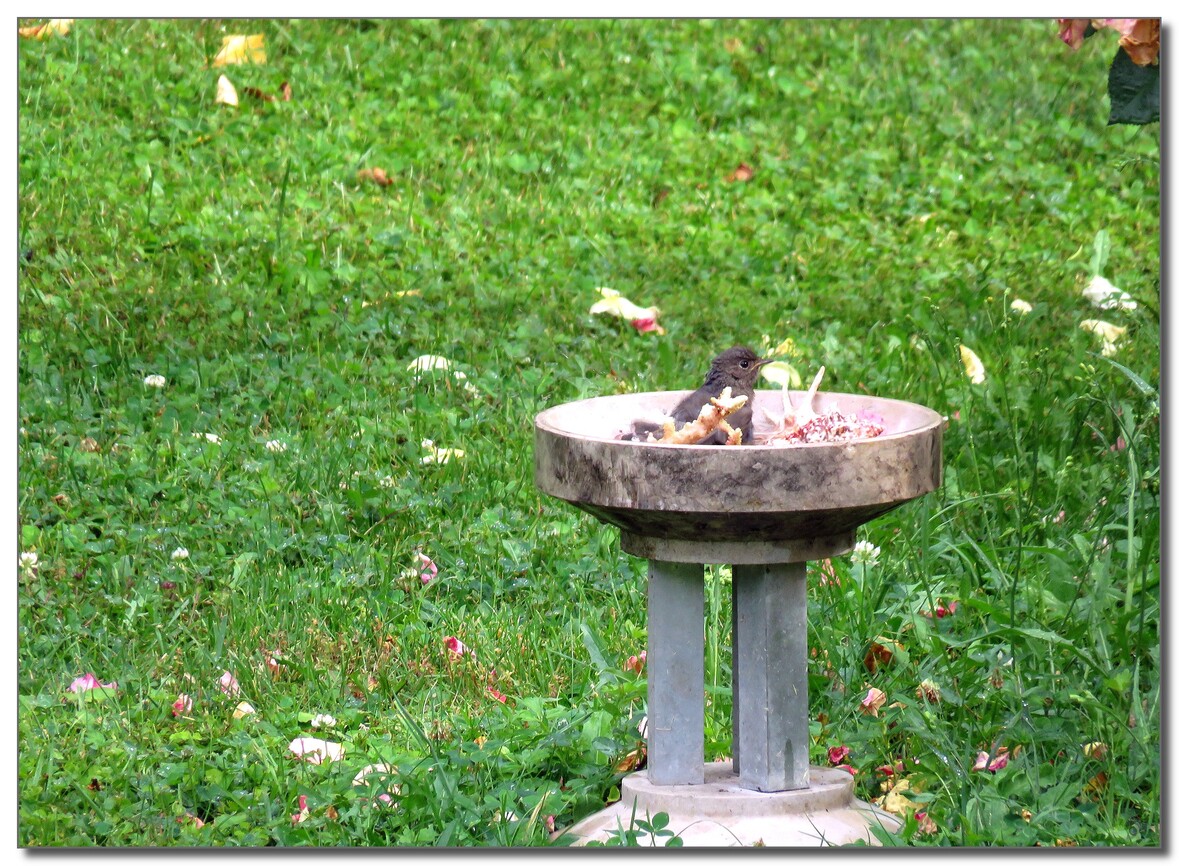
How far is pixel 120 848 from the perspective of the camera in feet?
12.7

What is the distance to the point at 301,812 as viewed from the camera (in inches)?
161

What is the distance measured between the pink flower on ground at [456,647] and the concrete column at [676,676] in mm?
1196

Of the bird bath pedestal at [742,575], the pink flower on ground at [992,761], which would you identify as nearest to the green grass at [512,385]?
the pink flower on ground at [992,761]

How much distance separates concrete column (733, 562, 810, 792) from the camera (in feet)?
12.6

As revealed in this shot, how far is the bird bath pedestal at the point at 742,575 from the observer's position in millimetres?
3525

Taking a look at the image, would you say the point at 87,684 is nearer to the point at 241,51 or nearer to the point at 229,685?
the point at 229,685

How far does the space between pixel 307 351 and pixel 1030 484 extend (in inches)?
127

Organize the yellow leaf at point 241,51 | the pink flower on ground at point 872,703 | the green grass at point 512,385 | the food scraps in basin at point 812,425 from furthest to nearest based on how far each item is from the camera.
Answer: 1. the yellow leaf at point 241,51
2. the pink flower on ground at point 872,703
3. the green grass at point 512,385
4. the food scraps in basin at point 812,425

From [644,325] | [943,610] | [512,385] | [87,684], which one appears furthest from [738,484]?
[644,325]

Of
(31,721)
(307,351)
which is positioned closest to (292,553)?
(31,721)

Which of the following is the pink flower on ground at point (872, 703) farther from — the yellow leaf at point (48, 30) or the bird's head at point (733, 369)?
the yellow leaf at point (48, 30)

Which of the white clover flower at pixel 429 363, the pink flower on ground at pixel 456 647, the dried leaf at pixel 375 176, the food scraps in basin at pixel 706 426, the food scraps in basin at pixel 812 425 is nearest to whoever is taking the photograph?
the food scraps in basin at pixel 706 426

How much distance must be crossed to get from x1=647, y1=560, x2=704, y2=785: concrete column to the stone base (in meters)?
0.06

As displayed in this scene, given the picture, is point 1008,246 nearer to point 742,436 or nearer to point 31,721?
point 742,436
